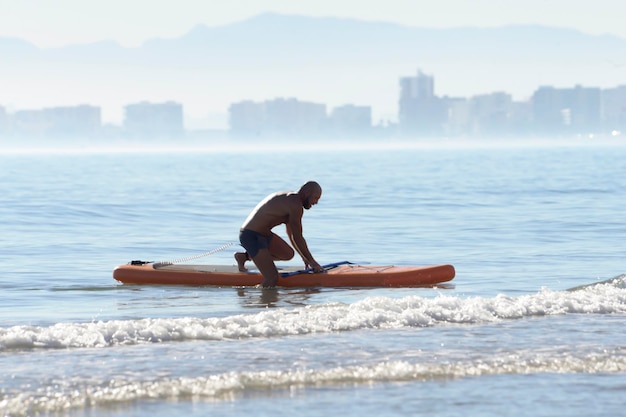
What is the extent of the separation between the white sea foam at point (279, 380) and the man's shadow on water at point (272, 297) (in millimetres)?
3617

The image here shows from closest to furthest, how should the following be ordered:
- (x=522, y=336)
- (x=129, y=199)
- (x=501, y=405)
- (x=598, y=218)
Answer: (x=501, y=405), (x=522, y=336), (x=598, y=218), (x=129, y=199)

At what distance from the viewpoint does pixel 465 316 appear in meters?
10.8

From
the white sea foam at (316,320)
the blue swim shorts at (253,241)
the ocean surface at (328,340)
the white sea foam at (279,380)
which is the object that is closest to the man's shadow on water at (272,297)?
the ocean surface at (328,340)

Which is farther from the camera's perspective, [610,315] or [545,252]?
[545,252]

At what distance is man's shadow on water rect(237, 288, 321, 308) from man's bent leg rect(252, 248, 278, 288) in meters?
0.09

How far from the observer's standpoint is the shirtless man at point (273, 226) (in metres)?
12.5

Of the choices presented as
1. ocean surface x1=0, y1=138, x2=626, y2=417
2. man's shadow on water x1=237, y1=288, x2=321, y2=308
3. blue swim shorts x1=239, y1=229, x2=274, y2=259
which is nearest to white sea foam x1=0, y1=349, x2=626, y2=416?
ocean surface x1=0, y1=138, x2=626, y2=417

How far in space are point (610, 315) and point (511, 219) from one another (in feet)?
62.1

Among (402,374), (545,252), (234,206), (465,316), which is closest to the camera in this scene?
(402,374)

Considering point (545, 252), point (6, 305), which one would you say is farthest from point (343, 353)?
point (545, 252)

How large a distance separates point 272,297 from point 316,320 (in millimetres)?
2238

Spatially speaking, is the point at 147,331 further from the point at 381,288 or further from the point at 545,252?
the point at 545,252

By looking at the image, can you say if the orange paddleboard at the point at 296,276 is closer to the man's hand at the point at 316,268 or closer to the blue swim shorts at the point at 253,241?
the man's hand at the point at 316,268

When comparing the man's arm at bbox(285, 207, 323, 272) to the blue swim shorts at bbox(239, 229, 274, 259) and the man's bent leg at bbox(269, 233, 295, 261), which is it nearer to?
the blue swim shorts at bbox(239, 229, 274, 259)
